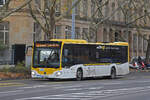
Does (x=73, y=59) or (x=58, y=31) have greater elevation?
(x=58, y=31)

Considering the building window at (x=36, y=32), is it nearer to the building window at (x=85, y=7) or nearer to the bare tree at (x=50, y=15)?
the building window at (x=85, y=7)

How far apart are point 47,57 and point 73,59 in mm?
1986

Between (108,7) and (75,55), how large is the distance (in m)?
28.5

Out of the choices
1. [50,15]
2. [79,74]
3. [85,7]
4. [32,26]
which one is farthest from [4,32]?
[79,74]

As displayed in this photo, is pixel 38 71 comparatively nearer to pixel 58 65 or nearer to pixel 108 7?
pixel 58 65

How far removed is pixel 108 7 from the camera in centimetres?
5562

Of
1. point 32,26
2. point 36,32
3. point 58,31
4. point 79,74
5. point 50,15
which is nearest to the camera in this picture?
point 79,74

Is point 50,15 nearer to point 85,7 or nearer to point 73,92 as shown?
point 73,92

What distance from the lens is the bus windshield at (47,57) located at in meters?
26.6

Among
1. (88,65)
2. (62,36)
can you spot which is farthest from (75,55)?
(62,36)

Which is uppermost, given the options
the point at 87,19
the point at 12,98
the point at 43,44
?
the point at 87,19

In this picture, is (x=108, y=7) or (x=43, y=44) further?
(x=108, y=7)

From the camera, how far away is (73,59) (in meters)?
27.8

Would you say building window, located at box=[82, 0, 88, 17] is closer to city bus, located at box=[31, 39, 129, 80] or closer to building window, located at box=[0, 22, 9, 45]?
building window, located at box=[0, 22, 9, 45]
